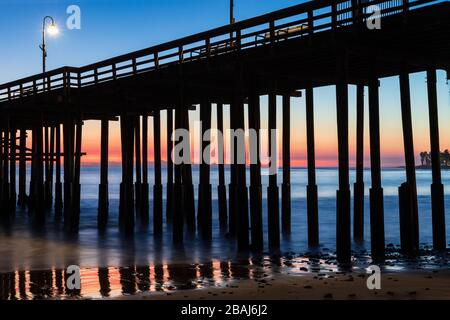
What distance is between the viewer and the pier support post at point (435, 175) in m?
14.4

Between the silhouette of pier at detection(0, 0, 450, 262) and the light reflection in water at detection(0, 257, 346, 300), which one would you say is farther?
the silhouette of pier at detection(0, 0, 450, 262)

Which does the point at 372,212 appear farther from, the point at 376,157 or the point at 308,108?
the point at 308,108

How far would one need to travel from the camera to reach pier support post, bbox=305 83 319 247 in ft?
53.0

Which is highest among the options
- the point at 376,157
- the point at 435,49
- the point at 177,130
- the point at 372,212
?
the point at 435,49

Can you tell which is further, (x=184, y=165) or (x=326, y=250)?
(x=184, y=165)

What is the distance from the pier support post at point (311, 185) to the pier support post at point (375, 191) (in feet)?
9.52

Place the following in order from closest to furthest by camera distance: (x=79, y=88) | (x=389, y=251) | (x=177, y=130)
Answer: (x=389, y=251) → (x=177, y=130) → (x=79, y=88)

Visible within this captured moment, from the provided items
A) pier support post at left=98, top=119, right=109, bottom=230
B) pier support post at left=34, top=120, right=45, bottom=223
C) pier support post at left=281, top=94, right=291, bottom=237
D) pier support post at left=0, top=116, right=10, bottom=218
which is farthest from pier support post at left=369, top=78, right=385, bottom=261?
pier support post at left=0, top=116, right=10, bottom=218

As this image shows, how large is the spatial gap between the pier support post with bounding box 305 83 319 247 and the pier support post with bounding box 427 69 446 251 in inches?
121

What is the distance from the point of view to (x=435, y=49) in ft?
44.8

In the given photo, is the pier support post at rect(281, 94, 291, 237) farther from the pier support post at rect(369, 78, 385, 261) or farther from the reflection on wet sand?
the reflection on wet sand

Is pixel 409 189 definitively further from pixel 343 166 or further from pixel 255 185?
pixel 255 185
